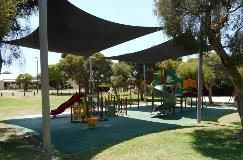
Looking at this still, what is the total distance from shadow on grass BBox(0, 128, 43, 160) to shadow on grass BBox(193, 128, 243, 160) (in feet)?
11.5

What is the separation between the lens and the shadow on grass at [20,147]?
27.0 ft

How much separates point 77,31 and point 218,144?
613cm

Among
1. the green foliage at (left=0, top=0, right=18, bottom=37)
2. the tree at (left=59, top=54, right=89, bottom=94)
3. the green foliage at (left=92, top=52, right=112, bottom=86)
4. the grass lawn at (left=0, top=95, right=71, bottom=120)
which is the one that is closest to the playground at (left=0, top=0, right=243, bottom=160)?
the green foliage at (left=0, top=0, right=18, bottom=37)

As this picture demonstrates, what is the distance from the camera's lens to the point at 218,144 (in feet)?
28.9

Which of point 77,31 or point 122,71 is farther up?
point 122,71

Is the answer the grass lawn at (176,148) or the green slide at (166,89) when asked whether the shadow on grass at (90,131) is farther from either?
the green slide at (166,89)

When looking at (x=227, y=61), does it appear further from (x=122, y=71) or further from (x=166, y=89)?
(x=122, y=71)

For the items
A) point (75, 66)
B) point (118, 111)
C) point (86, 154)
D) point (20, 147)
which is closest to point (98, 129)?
point (20, 147)

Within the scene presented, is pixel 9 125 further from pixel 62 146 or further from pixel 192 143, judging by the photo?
pixel 192 143

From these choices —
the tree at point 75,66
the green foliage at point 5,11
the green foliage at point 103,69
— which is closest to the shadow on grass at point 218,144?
the green foliage at point 5,11

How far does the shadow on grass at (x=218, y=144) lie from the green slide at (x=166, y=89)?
520 centimetres

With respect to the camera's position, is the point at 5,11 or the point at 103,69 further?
the point at 103,69

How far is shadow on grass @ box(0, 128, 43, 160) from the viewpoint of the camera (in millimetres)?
8219

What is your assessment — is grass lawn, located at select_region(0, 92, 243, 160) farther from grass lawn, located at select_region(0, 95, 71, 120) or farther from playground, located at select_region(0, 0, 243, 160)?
grass lawn, located at select_region(0, 95, 71, 120)
